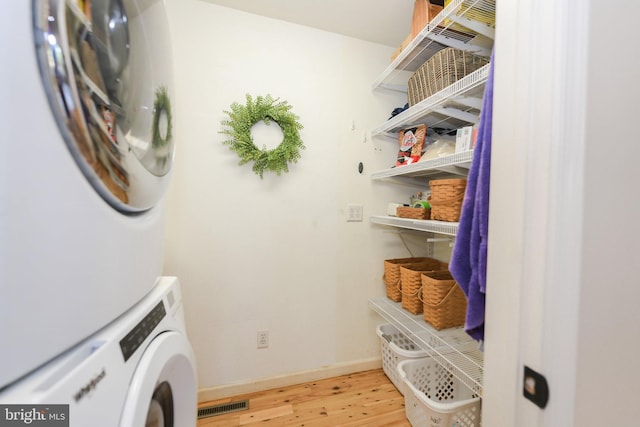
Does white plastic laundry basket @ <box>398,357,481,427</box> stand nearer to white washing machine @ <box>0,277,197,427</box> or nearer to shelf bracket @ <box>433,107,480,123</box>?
white washing machine @ <box>0,277,197,427</box>

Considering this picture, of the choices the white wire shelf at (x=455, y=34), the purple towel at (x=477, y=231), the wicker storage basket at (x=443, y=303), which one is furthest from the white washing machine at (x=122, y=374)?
the white wire shelf at (x=455, y=34)

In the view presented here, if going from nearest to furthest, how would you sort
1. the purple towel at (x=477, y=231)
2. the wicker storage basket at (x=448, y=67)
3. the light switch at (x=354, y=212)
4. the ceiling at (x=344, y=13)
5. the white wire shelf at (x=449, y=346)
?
the purple towel at (x=477, y=231)
the white wire shelf at (x=449, y=346)
the wicker storage basket at (x=448, y=67)
the ceiling at (x=344, y=13)
the light switch at (x=354, y=212)

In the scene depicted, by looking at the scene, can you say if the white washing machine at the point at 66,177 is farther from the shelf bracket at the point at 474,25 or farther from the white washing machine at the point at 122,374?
the shelf bracket at the point at 474,25

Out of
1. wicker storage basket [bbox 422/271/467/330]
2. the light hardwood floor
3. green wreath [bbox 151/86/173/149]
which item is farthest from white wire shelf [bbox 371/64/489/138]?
the light hardwood floor

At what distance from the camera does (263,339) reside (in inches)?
58.7

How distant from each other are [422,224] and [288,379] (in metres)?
1.25

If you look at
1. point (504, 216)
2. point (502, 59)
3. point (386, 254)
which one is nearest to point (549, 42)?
point (502, 59)

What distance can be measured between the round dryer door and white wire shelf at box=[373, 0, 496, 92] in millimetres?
1106

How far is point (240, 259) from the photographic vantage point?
1.46 m

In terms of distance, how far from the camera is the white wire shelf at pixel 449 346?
36.8 inches

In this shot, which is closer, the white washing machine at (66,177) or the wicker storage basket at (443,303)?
the white washing machine at (66,177)

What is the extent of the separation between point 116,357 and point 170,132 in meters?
0.64

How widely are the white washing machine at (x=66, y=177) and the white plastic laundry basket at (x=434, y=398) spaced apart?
1.18 meters

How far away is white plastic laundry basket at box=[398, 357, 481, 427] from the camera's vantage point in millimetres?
991
